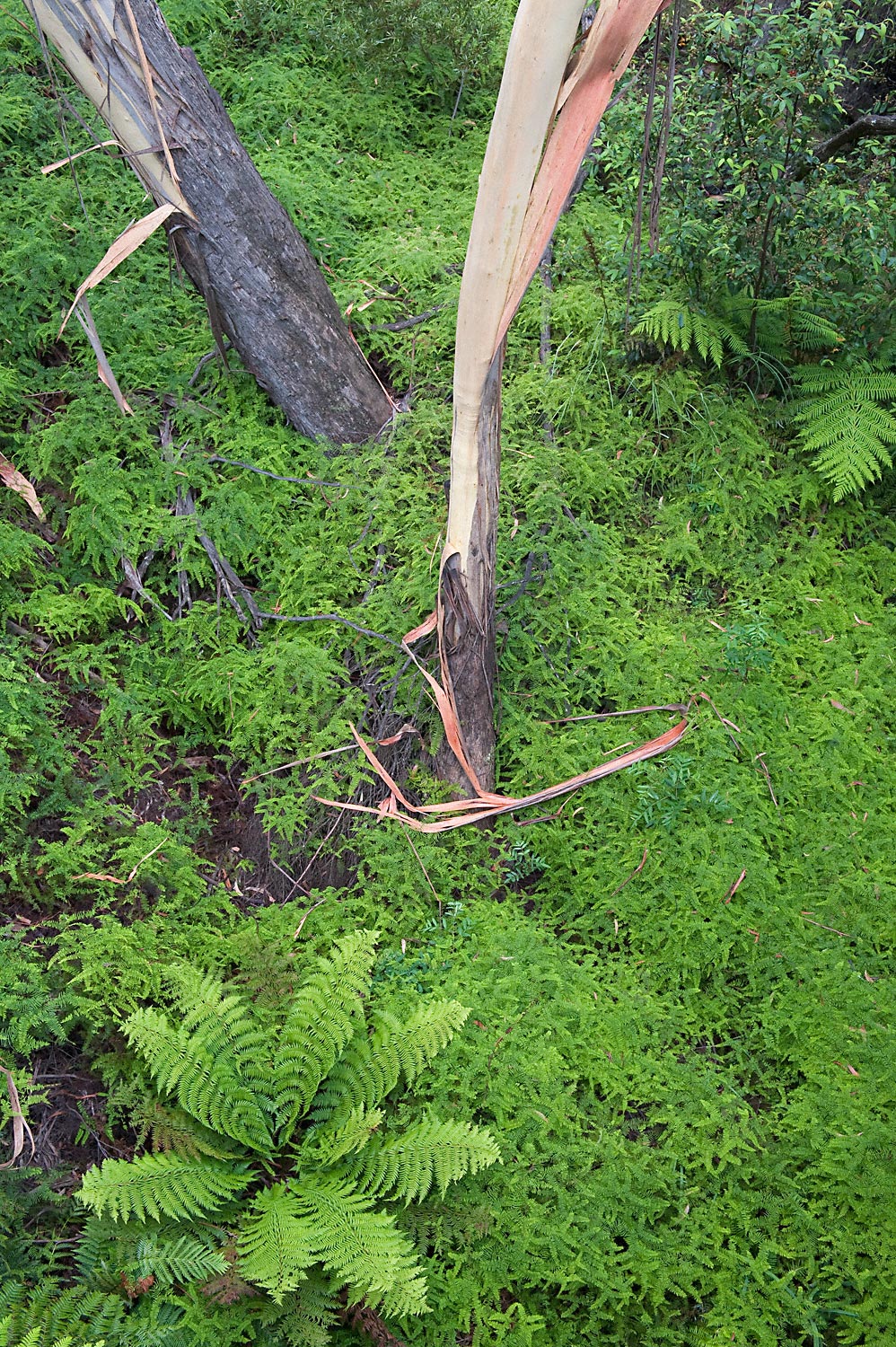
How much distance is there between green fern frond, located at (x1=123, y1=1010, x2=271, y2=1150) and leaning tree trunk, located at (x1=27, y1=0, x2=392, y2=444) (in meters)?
2.69

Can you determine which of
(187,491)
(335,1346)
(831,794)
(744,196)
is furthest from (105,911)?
(744,196)

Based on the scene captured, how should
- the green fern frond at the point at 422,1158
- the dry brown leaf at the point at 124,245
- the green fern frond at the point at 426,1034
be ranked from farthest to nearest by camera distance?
the dry brown leaf at the point at 124,245 < the green fern frond at the point at 426,1034 < the green fern frond at the point at 422,1158

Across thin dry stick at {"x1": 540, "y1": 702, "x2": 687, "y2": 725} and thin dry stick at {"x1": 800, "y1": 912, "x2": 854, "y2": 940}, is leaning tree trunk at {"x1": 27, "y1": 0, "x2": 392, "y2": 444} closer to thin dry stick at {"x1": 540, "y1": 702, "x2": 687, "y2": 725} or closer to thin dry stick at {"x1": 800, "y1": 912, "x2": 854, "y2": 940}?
thin dry stick at {"x1": 540, "y1": 702, "x2": 687, "y2": 725}

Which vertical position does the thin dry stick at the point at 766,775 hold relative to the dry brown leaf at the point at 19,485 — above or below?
below

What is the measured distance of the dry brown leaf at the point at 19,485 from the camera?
12.8 ft

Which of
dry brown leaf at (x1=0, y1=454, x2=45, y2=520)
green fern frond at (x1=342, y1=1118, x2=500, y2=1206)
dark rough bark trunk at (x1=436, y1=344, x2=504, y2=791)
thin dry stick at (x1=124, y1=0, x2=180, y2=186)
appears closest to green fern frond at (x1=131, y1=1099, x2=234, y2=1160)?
green fern frond at (x1=342, y1=1118, x2=500, y2=1206)

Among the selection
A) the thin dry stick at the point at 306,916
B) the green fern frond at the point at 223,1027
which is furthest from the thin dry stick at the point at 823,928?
the green fern frond at the point at 223,1027

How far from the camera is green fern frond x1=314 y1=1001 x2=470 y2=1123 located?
282 cm

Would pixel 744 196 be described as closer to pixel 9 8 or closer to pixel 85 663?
pixel 85 663

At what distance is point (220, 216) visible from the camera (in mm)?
3848

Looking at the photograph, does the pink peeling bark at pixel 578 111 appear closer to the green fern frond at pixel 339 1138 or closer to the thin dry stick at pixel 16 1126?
the green fern frond at pixel 339 1138

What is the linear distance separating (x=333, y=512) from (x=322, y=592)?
0.41 meters

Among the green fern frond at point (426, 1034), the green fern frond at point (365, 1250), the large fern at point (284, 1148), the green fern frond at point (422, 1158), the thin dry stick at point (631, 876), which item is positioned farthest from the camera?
the thin dry stick at point (631, 876)

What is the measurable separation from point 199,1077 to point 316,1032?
367 mm
